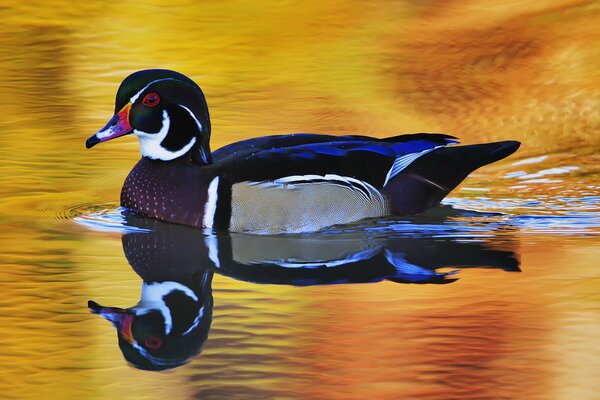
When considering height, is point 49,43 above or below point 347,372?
above

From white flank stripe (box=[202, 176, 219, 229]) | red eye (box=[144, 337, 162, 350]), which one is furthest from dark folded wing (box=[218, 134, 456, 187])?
red eye (box=[144, 337, 162, 350])

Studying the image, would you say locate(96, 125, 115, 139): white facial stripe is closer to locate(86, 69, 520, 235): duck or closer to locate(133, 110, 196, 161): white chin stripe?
locate(86, 69, 520, 235): duck

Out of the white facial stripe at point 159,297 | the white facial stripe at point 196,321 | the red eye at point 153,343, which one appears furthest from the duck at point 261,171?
the red eye at point 153,343

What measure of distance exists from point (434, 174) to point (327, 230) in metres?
0.85

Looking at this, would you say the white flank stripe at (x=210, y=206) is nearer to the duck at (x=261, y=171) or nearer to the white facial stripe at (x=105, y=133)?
the duck at (x=261, y=171)

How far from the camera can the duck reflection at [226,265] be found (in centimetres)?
538

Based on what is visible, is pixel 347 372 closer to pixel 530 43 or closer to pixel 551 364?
pixel 551 364

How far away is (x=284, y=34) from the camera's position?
1223cm

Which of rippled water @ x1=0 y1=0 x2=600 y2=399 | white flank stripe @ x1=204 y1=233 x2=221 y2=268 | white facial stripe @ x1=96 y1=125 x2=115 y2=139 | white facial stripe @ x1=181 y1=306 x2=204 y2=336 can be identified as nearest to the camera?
rippled water @ x1=0 y1=0 x2=600 y2=399

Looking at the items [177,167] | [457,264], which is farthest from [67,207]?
[457,264]

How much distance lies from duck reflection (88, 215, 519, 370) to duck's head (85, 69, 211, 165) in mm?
450

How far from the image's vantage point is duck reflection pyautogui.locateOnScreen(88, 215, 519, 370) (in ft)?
17.6

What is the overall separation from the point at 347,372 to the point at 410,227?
260 cm

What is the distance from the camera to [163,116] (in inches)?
300
